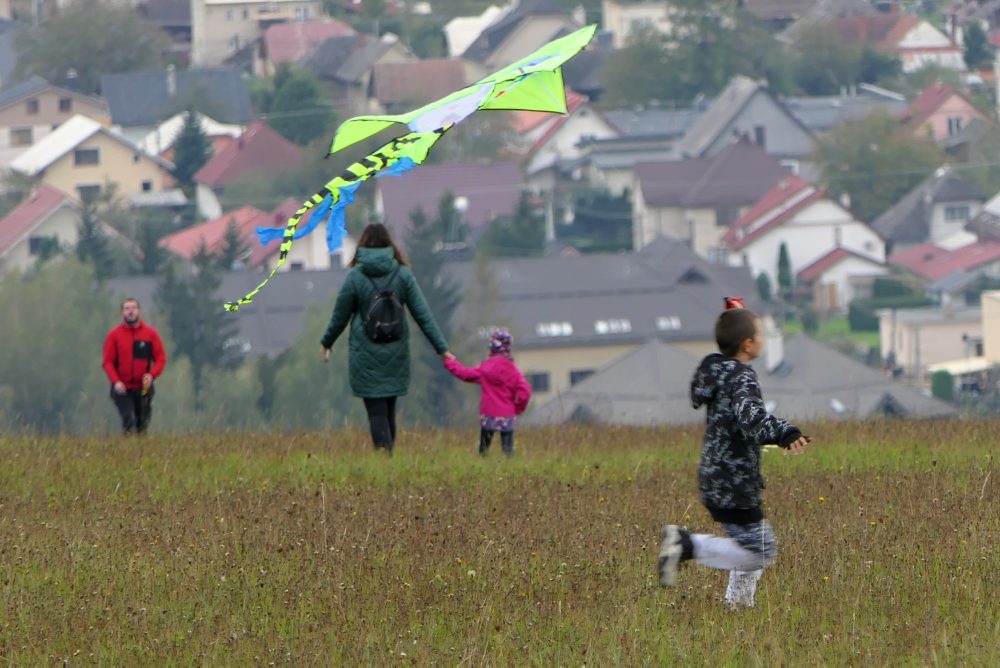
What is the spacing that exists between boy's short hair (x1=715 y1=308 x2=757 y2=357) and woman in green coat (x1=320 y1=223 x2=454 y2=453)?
3.40 metres

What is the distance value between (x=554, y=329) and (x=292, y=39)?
Result: 77496 millimetres

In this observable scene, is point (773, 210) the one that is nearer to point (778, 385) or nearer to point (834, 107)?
point (834, 107)

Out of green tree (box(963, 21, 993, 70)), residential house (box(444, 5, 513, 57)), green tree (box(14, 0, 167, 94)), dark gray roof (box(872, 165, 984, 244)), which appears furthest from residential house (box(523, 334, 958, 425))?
residential house (box(444, 5, 513, 57))

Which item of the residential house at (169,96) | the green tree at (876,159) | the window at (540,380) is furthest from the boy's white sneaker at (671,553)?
the residential house at (169,96)

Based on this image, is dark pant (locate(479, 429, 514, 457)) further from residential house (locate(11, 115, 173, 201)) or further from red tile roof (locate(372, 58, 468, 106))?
red tile roof (locate(372, 58, 468, 106))

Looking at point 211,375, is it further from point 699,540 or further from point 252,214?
point 699,540

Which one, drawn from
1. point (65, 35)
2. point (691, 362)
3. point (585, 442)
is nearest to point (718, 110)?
point (65, 35)

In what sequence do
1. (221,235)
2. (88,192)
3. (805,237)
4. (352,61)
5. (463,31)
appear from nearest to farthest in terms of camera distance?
1. (221,235)
2. (805,237)
3. (88,192)
4. (352,61)
5. (463,31)

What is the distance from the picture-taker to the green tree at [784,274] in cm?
9806

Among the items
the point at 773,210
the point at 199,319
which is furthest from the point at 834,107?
the point at 199,319

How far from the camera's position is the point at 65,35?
→ 140000mm

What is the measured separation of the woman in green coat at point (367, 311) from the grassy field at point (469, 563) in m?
0.42

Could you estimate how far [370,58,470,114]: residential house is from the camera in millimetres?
135625

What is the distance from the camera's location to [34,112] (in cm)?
12775
